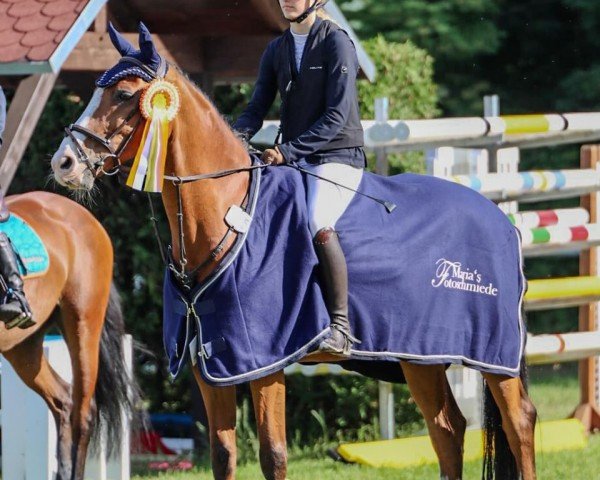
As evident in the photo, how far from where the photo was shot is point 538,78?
57.0 feet

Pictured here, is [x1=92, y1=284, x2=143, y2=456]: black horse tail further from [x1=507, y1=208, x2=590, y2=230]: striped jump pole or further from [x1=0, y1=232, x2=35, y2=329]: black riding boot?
[x1=507, y1=208, x2=590, y2=230]: striped jump pole

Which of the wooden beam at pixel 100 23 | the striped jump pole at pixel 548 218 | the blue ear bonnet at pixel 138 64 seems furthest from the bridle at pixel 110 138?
the striped jump pole at pixel 548 218

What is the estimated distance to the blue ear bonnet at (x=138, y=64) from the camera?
5.30 meters

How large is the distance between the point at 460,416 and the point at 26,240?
2.63 meters

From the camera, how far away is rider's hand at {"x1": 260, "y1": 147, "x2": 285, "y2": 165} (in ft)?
18.4

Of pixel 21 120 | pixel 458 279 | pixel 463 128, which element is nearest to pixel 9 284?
pixel 21 120

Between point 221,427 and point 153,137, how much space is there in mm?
1246

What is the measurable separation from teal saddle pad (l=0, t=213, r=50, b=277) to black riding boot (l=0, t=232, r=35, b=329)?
12 cm

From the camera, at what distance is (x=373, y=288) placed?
5836 millimetres

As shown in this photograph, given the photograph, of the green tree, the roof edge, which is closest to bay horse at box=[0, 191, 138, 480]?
the roof edge

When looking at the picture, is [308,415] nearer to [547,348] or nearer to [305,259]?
[547,348]

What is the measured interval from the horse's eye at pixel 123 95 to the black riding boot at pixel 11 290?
89.0 inches

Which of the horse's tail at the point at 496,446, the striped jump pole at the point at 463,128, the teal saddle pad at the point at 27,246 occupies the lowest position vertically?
the horse's tail at the point at 496,446

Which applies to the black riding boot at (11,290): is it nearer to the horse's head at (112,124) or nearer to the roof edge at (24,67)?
the roof edge at (24,67)
